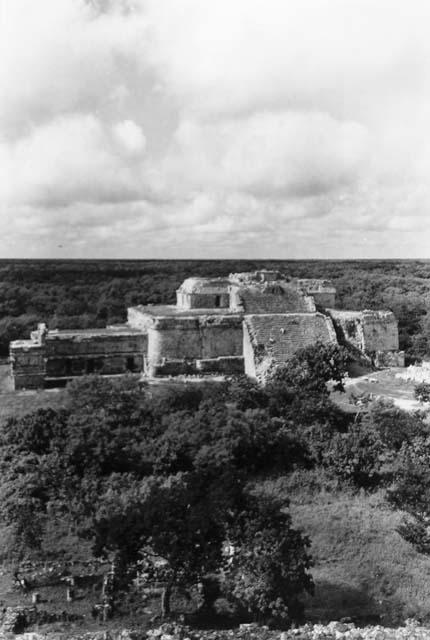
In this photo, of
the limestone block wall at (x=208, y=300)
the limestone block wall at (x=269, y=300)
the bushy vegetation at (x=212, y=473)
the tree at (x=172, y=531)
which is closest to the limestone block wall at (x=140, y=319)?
the limestone block wall at (x=208, y=300)

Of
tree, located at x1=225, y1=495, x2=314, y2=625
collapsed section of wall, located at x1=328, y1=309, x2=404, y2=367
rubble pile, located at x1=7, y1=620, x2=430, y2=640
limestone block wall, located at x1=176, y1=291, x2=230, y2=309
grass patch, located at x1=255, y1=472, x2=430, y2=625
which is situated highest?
limestone block wall, located at x1=176, y1=291, x2=230, y2=309

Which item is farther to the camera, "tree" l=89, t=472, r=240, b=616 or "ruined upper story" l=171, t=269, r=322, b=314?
"ruined upper story" l=171, t=269, r=322, b=314

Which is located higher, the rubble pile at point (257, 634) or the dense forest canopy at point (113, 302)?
the dense forest canopy at point (113, 302)

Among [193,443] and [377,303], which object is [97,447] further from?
[377,303]

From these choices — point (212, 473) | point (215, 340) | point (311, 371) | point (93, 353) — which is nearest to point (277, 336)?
point (215, 340)

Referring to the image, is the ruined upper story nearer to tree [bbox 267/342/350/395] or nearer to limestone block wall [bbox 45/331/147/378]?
limestone block wall [bbox 45/331/147/378]

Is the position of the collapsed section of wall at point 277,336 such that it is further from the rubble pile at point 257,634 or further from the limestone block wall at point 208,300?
the rubble pile at point 257,634

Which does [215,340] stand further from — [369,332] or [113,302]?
[113,302]

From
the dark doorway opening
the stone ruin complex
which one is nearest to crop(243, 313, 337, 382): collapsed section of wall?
the stone ruin complex

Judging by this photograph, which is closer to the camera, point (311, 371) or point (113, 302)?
point (311, 371)

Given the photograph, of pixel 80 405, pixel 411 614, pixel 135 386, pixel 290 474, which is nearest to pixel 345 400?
pixel 290 474
